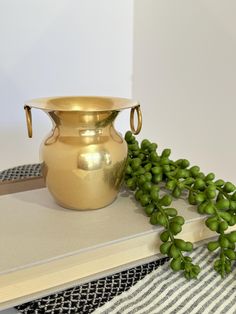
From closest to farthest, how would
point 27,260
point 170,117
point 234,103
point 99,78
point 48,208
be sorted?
point 27,260, point 48,208, point 234,103, point 170,117, point 99,78

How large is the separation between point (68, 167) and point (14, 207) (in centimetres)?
12

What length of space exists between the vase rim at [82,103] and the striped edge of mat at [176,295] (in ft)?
0.77

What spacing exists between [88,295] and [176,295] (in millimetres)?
109

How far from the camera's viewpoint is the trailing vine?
0.51m

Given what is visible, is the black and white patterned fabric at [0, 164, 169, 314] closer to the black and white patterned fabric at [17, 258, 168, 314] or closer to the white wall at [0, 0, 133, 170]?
the black and white patterned fabric at [17, 258, 168, 314]

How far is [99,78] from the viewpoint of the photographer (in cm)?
169

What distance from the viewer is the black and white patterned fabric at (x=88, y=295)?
46 cm

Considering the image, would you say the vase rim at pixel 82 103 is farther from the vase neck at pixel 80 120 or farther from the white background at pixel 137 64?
the white background at pixel 137 64

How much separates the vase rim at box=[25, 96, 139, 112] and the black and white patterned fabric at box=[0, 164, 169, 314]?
0.22m

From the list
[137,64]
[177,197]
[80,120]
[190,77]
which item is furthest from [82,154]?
[137,64]

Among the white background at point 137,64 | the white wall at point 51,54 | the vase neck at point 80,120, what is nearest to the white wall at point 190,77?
the white background at point 137,64

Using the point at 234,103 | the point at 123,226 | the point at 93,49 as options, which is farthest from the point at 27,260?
the point at 93,49

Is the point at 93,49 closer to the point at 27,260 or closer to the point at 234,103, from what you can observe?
the point at 234,103

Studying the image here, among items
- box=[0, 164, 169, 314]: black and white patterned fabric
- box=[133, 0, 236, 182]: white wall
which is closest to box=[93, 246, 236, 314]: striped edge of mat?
box=[0, 164, 169, 314]: black and white patterned fabric
